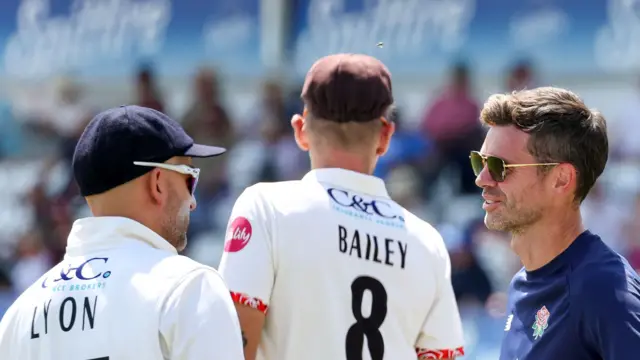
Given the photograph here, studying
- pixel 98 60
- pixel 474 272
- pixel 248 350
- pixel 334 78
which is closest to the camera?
pixel 248 350

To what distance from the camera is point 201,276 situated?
256 centimetres

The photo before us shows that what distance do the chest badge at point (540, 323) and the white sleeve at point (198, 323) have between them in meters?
0.88

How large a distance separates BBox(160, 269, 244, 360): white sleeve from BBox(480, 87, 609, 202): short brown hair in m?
1.07

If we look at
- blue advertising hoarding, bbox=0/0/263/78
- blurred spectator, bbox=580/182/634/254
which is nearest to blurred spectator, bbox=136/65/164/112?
blue advertising hoarding, bbox=0/0/263/78

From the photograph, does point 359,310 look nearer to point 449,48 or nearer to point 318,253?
point 318,253

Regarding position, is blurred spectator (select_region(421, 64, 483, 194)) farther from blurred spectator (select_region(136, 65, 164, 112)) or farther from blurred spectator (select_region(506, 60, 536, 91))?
blurred spectator (select_region(136, 65, 164, 112))

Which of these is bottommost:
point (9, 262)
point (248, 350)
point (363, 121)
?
point (9, 262)

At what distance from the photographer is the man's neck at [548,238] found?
10.00 ft

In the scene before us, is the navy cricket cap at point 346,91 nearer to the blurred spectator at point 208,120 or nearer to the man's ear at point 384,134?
the man's ear at point 384,134

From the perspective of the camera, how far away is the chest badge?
9.57 ft

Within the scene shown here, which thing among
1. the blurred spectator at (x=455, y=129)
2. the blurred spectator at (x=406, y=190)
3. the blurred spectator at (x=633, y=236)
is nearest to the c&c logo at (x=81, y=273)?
the blurred spectator at (x=633, y=236)

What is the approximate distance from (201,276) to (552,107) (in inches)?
→ 45.3

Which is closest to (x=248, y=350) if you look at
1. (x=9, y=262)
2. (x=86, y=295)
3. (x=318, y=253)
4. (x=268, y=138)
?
(x=318, y=253)

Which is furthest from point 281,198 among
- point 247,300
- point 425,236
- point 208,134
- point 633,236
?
point 208,134
